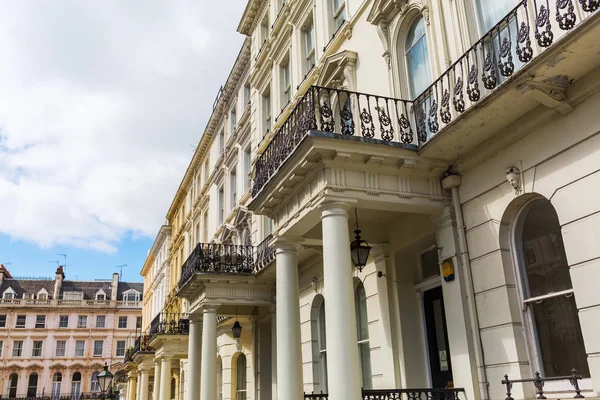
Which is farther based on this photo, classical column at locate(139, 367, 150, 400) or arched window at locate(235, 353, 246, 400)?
classical column at locate(139, 367, 150, 400)

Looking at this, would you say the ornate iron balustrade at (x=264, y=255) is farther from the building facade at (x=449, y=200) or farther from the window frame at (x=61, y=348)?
the window frame at (x=61, y=348)

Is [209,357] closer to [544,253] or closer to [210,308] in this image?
[210,308]

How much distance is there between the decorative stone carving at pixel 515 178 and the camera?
7363 millimetres

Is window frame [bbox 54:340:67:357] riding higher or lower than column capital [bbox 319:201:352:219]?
higher

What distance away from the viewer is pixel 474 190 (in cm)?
822

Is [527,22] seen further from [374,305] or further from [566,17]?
[374,305]

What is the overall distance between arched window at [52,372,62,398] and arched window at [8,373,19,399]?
13.2 ft

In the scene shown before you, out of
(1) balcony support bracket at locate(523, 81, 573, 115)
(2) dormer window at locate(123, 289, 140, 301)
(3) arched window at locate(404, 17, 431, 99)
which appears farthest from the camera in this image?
(2) dormer window at locate(123, 289, 140, 301)

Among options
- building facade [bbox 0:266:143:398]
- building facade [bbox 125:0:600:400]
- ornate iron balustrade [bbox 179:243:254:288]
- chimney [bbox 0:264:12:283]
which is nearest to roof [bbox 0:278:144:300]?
building facade [bbox 0:266:143:398]

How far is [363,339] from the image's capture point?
454 inches

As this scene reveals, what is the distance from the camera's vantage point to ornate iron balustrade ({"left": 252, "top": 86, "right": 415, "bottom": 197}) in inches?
330

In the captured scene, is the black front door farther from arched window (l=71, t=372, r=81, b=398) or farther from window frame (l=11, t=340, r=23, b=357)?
window frame (l=11, t=340, r=23, b=357)

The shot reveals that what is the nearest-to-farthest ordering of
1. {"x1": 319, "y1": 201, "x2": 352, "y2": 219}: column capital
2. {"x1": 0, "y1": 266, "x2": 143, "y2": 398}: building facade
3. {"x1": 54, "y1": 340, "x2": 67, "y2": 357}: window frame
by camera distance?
{"x1": 319, "y1": 201, "x2": 352, "y2": 219}: column capital → {"x1": 0, "y1": 266, "x2": 143, "y2": 398}: building facade → {"x1": 54, "y1": 340, "x2": 67, "y2": 357}: window frame

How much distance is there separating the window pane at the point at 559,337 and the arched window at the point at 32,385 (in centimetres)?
7214
